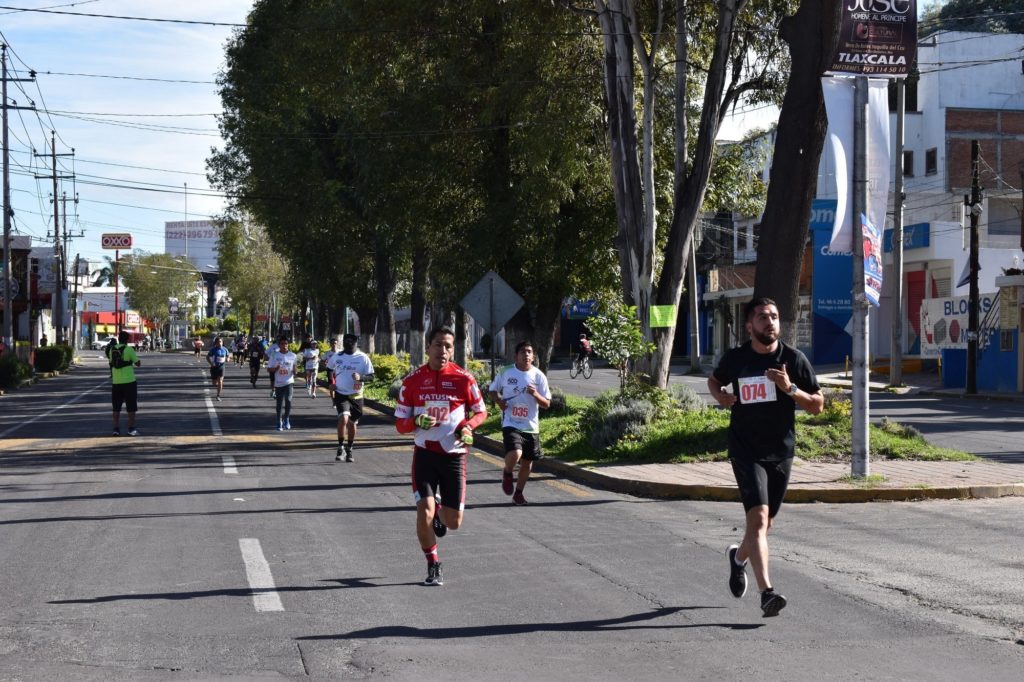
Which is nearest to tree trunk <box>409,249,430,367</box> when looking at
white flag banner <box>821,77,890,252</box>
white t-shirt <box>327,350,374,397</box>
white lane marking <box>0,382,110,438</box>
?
white lane marking <box>0,382,110,438</box>

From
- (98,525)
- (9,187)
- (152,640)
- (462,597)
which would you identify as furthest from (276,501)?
(9,187)

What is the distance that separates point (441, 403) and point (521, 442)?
461 centimetres

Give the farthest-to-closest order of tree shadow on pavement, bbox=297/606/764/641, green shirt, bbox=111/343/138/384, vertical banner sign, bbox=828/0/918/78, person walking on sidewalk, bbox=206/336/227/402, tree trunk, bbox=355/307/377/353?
1. tree trunk, bbox=355/307/377/353
2. person walking on sidewalk, bbox=206/336/227/402
3. green shirt, bbox=111/343/138/384
4. vertical banner sign, bbox=828/0/918/78
5. tree shadow on pavement, bbox=297/606/764/641

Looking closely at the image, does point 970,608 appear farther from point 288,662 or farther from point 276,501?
point 276,501

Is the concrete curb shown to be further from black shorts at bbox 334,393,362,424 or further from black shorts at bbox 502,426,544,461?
black shorts at bbox 334,393,362,424

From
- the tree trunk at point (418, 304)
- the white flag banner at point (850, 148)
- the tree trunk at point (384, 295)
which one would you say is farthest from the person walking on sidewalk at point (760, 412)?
the tree trunk at point (384, 295)

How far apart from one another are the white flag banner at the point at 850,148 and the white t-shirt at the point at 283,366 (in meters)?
12.2

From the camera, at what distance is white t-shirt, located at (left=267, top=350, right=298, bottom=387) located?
2350cm

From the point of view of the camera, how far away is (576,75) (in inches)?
940

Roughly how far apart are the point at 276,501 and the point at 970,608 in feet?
25.7

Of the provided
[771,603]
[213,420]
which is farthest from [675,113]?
[771,603]

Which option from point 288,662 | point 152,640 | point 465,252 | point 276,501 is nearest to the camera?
point 288,662

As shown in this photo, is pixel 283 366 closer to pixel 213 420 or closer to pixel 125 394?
pixel 125 394

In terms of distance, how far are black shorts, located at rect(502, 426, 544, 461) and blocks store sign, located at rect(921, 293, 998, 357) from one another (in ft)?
95.6
